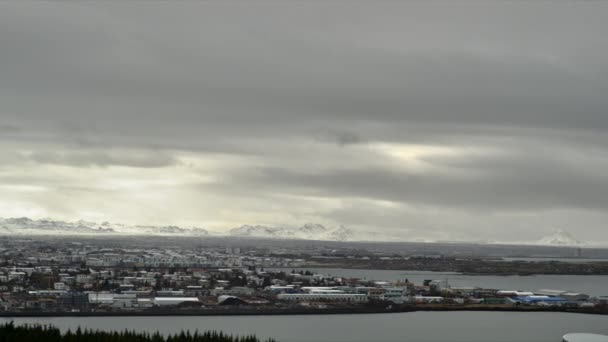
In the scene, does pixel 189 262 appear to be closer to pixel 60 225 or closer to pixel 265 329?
pixel 265 329

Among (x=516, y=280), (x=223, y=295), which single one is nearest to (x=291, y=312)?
(x=223, y=295)

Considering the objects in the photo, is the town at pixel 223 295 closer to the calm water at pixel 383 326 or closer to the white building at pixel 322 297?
the white building at pixel 322 297

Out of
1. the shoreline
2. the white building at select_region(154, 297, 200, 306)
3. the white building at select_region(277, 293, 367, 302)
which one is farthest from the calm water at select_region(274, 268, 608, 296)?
the white building at select_region(154, 297, 200, 306)

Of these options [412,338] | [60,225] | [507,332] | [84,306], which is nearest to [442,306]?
[507,332]

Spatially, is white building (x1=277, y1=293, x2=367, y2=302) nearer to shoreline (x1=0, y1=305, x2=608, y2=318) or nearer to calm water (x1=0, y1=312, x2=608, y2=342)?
shoreline (x1=0, y1=305, x2=608, y2=318)

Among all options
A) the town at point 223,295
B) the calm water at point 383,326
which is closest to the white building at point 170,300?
the town at point 223,295
